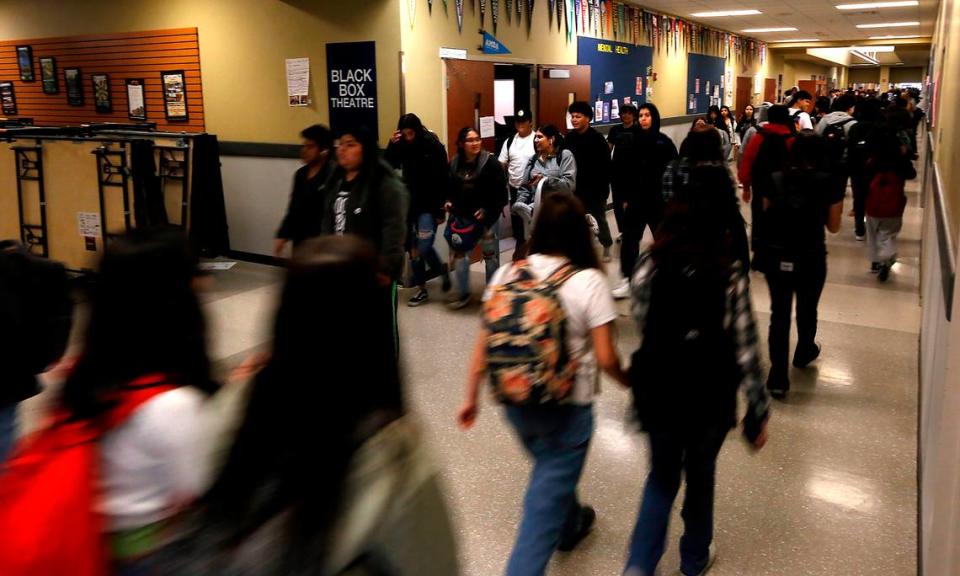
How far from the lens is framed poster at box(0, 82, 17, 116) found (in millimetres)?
8852

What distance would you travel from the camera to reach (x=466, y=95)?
6.78m

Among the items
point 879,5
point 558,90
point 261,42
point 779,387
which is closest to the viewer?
point 779,387

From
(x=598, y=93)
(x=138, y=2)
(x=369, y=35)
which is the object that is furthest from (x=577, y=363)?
(x=598, y=93)

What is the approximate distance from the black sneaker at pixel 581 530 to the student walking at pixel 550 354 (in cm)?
52

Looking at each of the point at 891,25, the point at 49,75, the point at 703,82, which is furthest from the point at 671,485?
the point at 891,25

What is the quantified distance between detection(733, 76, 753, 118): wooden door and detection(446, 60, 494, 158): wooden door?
1139cm

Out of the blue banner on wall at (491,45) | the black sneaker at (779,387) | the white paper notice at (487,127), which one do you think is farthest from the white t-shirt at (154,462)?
the blue banner on wall at (491,45)

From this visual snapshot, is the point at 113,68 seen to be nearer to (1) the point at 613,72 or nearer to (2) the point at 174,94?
(2) the point at 174,94

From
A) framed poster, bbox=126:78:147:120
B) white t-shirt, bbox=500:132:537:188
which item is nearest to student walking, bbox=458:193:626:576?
white t-shirt, bbox=500:132:537:188

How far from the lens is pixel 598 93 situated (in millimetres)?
9695

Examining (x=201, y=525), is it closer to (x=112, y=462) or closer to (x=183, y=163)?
(x=112, y=462)

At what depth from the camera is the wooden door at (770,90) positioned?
19875 millimetres

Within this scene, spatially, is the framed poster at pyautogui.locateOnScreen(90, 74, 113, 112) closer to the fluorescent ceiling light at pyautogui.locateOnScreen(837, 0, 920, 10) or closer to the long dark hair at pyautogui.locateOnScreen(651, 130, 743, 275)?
the long dark hair at pyautogui.locateOnScreen(651, 130, 743, 275)

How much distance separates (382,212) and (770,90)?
766 inches
